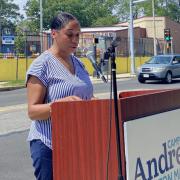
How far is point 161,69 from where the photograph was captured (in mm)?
27359

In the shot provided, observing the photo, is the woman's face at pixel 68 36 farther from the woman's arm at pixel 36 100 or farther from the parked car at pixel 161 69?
the parked car at pixel 161 69

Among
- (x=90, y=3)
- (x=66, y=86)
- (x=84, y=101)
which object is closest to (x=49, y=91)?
(x=66, y=86)

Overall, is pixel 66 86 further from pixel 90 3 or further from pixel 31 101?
pixel 90 3

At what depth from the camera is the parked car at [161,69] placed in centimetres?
2736

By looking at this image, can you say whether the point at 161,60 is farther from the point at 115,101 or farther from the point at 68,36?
the point at 115,101

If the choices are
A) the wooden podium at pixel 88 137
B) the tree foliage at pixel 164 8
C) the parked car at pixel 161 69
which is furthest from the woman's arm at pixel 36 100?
the tree foliage at pixel 164 8

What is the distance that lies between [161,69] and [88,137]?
24880 mm

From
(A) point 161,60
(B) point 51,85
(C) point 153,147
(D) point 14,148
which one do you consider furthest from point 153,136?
(A) point 161,60

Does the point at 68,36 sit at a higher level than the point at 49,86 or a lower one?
higher

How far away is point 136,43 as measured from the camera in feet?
153

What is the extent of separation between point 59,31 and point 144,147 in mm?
859

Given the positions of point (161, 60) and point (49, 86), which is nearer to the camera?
point (49, 86)

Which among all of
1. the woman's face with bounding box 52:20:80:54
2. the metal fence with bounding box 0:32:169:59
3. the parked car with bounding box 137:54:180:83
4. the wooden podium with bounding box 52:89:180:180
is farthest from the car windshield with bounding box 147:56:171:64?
the wooden podium with bounding box 52:89:180:180

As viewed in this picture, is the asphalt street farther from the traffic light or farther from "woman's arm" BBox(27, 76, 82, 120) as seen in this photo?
the traffic light
